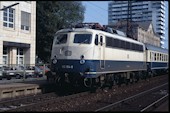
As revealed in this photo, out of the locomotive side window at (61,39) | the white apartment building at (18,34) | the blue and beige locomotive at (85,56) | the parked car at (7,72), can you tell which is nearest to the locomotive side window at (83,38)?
the blue and beige locomotive at (85,56)

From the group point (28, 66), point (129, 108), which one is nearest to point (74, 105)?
point (129, 108)

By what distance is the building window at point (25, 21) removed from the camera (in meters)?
45.2

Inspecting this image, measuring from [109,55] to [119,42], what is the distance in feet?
6.20

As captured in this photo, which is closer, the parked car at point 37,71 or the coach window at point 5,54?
the parked car at point 37,71

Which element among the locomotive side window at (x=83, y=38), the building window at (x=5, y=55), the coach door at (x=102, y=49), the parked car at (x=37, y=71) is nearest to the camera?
the locomotive side window at (x=83, y=38)

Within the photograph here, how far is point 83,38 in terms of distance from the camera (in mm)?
17219

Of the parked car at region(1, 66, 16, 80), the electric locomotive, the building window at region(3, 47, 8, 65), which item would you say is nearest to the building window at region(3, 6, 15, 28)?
the building window at region(3, 47, 8, 65)

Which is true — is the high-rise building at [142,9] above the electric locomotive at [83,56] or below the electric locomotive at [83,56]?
above

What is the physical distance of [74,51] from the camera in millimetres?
16953

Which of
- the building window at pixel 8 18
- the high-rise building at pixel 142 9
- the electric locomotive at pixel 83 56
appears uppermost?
the building window at pixel 8 18

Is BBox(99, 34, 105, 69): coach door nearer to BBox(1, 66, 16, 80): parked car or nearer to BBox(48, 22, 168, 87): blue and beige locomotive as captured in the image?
BBox(48, 22, 168, 87): blue and beige locomotive

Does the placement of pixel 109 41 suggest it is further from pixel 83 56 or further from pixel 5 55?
pixel 5 55

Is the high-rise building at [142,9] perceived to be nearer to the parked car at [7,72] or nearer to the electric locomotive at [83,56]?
the electric locomotive at [83,56]

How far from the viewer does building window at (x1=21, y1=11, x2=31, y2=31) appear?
45.2m
